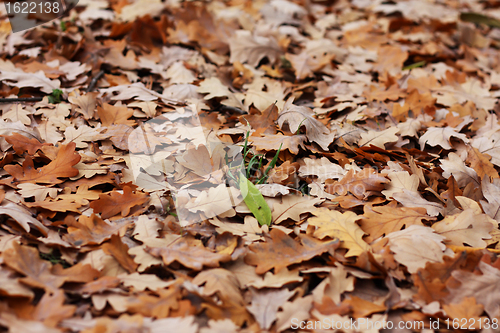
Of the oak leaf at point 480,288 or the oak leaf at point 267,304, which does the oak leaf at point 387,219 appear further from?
the oak leaf at point 267,304

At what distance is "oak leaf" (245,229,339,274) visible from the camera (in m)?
1.42

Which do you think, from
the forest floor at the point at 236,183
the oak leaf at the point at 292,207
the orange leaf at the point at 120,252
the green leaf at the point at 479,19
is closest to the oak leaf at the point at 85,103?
the forest floor at the point at 236,183

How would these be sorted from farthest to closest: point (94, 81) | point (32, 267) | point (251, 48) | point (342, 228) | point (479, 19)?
point (479, 19) → point (251, 48) → point (94, 81) → point (342, 228) → point (32, 267)

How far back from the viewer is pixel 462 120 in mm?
2242

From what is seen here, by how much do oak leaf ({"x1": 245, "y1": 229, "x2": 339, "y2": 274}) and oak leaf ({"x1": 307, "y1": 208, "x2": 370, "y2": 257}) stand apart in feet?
0.13

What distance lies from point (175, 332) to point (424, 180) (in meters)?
1.34

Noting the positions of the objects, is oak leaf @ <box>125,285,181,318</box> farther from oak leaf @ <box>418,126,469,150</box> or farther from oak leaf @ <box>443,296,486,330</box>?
oak leaf @ <box>418,126,469,150</box>

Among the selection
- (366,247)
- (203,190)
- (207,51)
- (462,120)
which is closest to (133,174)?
(203,190)

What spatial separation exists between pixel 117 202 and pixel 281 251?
75 cm

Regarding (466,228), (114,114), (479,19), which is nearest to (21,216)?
(114,114)

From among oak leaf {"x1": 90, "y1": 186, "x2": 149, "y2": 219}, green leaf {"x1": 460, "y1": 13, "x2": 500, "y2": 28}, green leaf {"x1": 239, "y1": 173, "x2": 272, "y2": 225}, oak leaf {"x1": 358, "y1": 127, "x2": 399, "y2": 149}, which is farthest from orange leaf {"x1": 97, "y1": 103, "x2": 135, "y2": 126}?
green leaf {"x1": 460, "y1": 13, "x2": 500, "y2": 28}

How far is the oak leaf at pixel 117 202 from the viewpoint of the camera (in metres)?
1.58

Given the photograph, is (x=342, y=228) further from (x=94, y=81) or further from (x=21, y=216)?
(x=94, y=81)

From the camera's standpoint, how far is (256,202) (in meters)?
1.63
